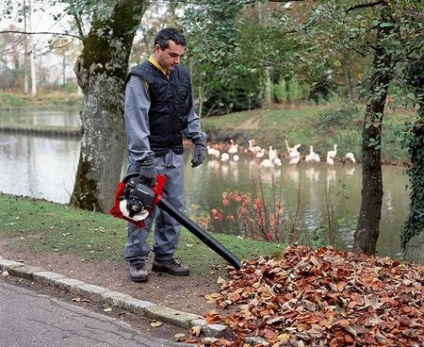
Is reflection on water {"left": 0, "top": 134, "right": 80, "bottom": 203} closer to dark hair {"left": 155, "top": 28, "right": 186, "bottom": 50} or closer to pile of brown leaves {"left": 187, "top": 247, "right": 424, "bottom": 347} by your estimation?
dark hair {"left": 155, "top": 28, "right": 186, "bottom": 50}

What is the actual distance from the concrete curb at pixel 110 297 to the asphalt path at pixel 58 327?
211mm

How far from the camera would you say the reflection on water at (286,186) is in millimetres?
15641

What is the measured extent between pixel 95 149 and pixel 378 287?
7.22 meters

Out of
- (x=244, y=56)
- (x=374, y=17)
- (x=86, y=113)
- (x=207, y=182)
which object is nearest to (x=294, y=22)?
(x=244, y=56)

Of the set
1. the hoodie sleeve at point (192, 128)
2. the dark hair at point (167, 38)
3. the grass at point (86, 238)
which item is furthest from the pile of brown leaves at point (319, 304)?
the dark hair at point (167, 38)

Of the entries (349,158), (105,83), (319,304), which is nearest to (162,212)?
(319,304)

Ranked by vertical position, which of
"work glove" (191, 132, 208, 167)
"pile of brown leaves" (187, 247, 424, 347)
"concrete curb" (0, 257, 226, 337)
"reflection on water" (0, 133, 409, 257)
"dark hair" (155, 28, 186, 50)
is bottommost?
"reflection on water" (0, 133, 409, 257)

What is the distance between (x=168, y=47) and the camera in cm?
624

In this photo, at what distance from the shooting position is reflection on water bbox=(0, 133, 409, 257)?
1564 cm

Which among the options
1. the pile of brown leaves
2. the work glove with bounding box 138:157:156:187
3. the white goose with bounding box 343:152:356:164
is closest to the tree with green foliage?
the work glove with bounding box 138:157:156:187

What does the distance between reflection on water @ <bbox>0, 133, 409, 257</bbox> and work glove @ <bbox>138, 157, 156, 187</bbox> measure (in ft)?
21.2

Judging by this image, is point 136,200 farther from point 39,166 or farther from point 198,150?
point 39,166

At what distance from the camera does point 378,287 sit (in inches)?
230

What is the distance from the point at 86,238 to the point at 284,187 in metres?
13.5
